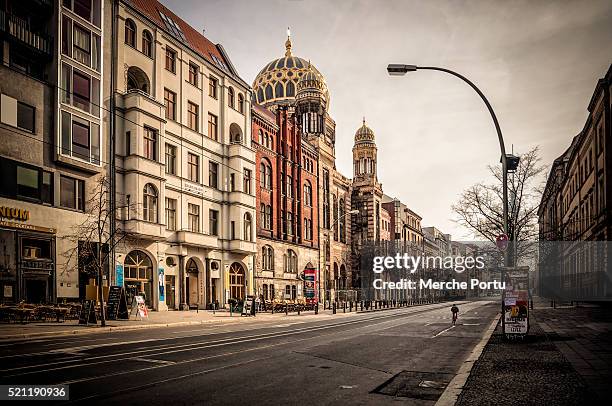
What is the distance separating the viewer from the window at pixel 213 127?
50.5 m

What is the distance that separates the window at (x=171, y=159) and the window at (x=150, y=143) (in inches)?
84.8

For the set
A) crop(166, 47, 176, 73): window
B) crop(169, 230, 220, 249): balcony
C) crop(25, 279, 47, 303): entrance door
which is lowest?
crop(25, 279, 47, 303): entrance door

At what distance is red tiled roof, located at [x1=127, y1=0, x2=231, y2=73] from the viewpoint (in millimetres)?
44178

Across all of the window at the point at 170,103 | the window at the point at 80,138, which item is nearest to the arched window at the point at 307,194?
the window at the point at 170,103

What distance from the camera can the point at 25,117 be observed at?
32.3 m

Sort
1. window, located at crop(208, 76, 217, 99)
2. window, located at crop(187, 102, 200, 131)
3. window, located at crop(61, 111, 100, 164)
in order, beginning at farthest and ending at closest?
window, located at crop(208, 76, 217, 99), window, located at crop(187, 102, 200, 131), window, located at crop(61, 111, 100, 164)

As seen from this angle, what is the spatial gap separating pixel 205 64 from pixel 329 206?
3575 cm

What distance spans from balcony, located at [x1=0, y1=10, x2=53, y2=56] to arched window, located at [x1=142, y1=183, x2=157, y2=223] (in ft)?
35.3

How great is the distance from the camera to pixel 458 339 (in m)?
20.8

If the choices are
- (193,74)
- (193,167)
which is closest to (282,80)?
(193,74)

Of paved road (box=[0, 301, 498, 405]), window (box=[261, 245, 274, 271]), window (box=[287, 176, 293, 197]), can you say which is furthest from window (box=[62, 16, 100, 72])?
window (box=[287, 176, 293, 197])

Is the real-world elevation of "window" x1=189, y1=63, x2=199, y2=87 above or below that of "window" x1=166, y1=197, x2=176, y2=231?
above

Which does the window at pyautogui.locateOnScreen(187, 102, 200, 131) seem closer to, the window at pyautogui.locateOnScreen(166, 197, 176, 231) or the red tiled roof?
the red tiled roof

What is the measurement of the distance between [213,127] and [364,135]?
68746 mm
